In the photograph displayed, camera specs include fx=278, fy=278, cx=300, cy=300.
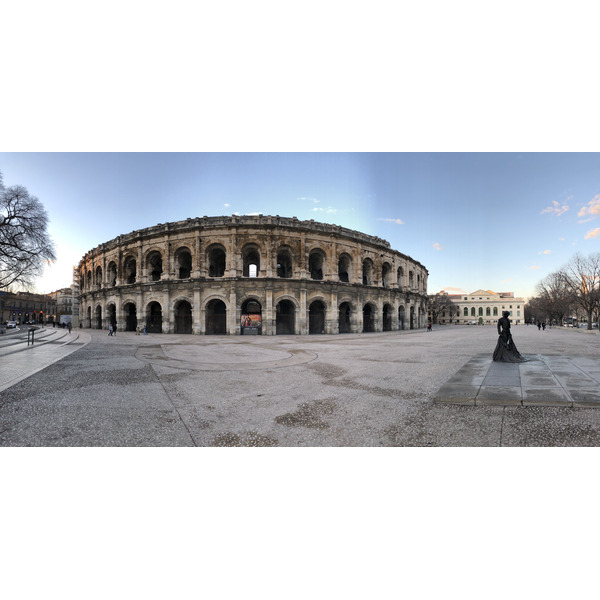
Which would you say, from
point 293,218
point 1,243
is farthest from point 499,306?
point 1,243

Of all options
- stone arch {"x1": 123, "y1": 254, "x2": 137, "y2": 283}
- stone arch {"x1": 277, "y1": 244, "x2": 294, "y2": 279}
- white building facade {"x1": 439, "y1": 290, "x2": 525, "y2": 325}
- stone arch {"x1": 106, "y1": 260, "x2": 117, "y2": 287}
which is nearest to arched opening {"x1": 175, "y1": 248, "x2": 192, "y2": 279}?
stone arch {"x1": 123, "y1": 254, "x2": 137, "y2": 283}

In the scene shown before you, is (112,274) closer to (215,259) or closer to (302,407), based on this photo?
(215,259)

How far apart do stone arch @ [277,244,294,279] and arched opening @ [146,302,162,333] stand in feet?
40.6

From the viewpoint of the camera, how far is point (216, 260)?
27328 millimetres

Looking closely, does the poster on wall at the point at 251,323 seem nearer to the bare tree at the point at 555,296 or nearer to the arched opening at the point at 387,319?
the arched opening at the point at 387,319

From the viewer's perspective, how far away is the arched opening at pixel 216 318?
2469 cm

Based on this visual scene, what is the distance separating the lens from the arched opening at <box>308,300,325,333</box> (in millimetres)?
26828

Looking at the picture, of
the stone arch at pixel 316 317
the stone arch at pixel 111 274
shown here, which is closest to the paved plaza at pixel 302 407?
the stone arch at pixel 316 317

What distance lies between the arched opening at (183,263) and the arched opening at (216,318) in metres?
3.74

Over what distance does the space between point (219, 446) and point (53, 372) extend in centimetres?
647

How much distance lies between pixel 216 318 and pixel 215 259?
236 inches

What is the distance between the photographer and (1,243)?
1263 cm

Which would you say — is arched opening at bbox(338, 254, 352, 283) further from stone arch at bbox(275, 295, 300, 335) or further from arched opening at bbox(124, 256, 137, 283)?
arched opening at bbox(124, 256, 137, 283)

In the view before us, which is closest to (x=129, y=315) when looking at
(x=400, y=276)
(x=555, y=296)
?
(x=400, y=276)
